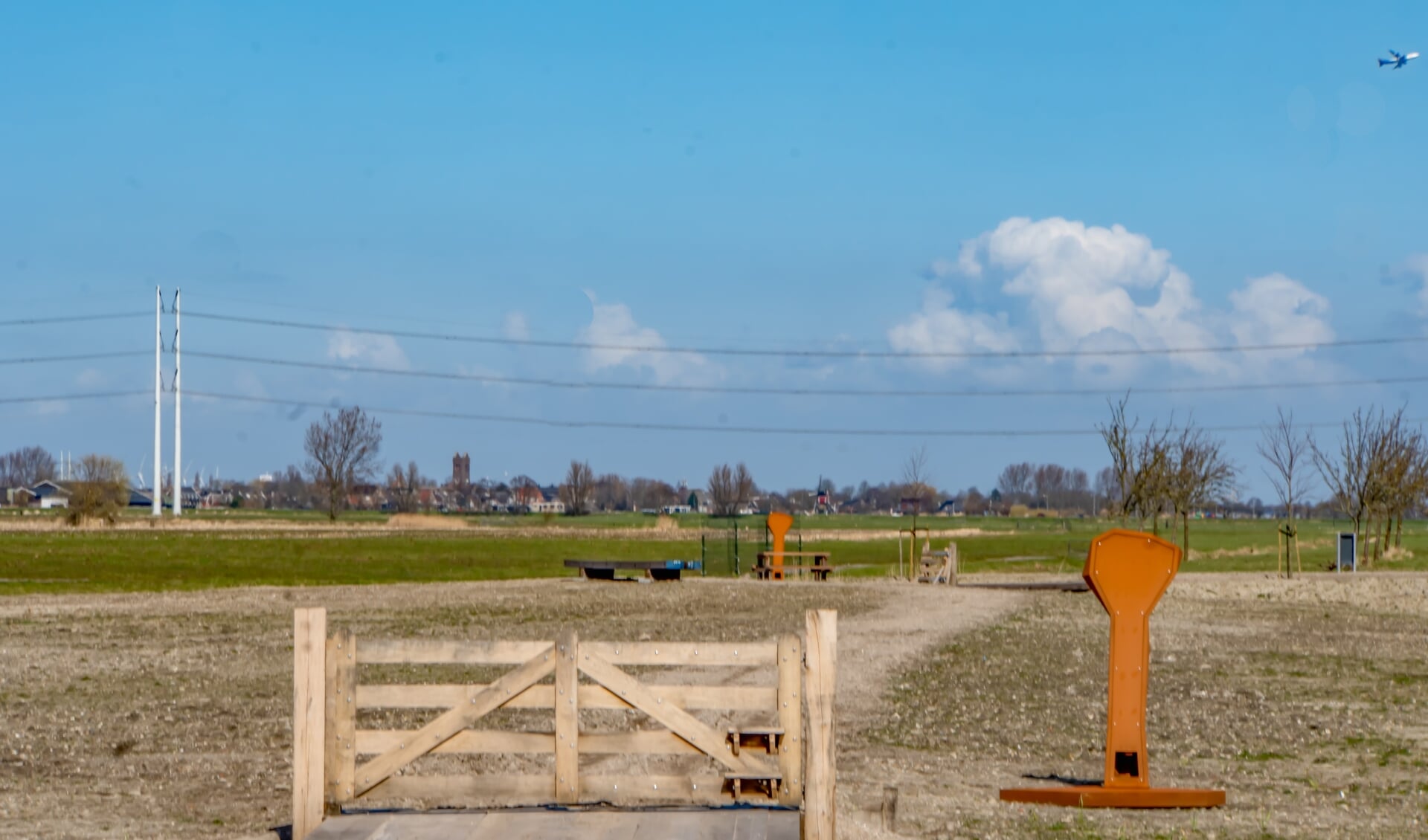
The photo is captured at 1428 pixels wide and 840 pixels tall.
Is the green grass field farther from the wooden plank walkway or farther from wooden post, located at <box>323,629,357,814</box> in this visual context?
the wooden plank walkway

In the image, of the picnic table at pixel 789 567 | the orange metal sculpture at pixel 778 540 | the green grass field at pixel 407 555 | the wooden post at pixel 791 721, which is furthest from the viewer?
the green grass field at pixel 407 555

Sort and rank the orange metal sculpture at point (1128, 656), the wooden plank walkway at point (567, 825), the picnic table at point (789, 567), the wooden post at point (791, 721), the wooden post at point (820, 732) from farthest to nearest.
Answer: the picnic table at point (789, 567), the orange metal sculpture at point (1128, 656), the wooden post at point (791, 721), the wooden post at point (820, 732), the wooden plank walkway at point (567, 825)

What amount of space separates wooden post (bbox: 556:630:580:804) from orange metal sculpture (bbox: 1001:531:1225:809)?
3.69 meters

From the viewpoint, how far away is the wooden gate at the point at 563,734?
8523mm

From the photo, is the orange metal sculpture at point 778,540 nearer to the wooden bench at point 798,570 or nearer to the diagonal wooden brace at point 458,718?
the wooden bench at point 798,570

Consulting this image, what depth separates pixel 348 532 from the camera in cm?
8500

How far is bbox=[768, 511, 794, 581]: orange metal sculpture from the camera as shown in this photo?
41.1 meters

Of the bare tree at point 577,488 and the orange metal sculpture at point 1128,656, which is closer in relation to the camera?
the orange metal sculpture at point 1128,656

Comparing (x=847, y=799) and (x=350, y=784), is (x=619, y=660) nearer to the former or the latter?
(x=350, y=784)

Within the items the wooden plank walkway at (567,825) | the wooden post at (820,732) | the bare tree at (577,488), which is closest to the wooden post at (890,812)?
the wooden post at (820,732)

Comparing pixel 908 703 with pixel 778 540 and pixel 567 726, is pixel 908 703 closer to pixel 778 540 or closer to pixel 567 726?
pixel 567 726

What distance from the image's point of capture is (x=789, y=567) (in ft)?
135

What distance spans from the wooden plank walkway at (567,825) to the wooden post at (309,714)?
0.84 ft

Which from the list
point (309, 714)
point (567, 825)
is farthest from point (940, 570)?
point (567, 825)
